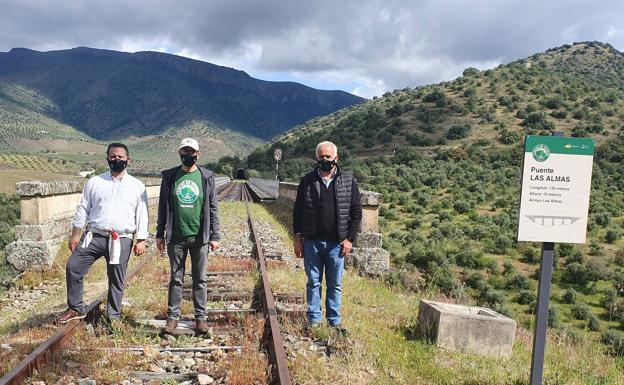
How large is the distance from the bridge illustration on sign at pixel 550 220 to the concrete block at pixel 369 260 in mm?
5806

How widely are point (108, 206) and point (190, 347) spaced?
1699 mm

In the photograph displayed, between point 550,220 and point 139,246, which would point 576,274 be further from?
point 139,246

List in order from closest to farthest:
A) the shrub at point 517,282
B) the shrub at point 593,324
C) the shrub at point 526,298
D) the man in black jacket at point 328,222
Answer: the man in black jacket at point 328,222 < the shrub at point 593,324 < the shrub at point 526,298 < the shrub at point 517,282

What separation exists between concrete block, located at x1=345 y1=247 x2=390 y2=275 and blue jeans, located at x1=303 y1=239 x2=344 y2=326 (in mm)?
4004

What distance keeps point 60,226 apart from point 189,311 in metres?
4.85

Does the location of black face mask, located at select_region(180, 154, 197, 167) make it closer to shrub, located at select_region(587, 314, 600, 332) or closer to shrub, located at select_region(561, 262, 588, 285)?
shrub, located at select_region(587, 314, 600, 332)

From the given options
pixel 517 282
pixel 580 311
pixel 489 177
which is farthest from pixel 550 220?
pixel 489 177

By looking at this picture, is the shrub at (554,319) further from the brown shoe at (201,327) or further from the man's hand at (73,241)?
the man's hand at (73,241)

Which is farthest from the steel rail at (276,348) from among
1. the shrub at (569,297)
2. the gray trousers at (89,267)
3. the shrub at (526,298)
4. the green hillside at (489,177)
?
the shrub at (569,297)

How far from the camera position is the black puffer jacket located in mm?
5582

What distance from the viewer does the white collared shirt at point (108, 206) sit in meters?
5.57

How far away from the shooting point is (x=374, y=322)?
6.41 meters

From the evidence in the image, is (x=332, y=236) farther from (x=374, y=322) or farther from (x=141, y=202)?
(x=141, y=202)

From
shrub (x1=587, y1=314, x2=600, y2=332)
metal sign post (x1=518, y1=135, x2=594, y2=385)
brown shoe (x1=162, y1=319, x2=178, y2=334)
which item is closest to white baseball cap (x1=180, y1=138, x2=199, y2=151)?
brown shoe (x1=162, y1=319, x2=178, y2=334)
